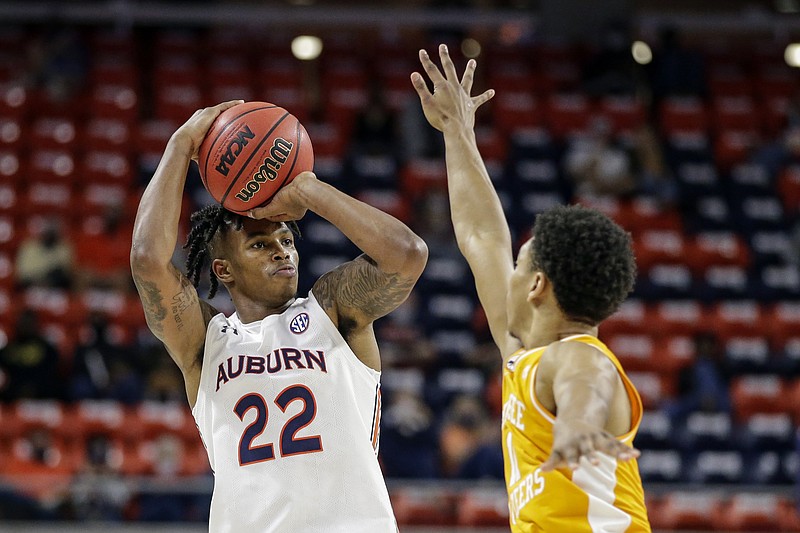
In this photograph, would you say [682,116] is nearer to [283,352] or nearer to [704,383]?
[704,383]

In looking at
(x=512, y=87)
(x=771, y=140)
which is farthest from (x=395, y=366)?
(x=771, y=140)

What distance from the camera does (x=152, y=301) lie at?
12.6 feet

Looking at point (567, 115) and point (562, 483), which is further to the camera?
point (567, 115)

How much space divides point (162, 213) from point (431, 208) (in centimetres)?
871

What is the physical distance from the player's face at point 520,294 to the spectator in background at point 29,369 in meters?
7.06

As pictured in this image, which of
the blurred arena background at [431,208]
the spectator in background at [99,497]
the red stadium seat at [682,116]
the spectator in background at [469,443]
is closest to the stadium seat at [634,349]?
the blurred arena background at [431,208]

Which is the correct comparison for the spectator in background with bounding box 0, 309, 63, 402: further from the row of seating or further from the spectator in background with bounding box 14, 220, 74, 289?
the row of seating

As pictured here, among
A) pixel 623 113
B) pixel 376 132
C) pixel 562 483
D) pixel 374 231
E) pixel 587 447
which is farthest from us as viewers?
pixel 623 113

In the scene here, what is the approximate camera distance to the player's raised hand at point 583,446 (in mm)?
2748

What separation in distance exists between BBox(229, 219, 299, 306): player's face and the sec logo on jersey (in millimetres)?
144

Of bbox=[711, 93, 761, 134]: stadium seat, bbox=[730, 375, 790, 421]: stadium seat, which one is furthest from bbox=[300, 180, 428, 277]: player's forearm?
bbox=[711, 93, 761, 134]: stadium seat

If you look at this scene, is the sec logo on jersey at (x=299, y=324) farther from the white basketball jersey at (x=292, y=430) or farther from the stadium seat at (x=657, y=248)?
the stadium seat at (x=657, y=248)

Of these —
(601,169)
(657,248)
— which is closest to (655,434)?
(657,248)

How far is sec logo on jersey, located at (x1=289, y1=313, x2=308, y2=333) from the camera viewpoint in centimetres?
391
